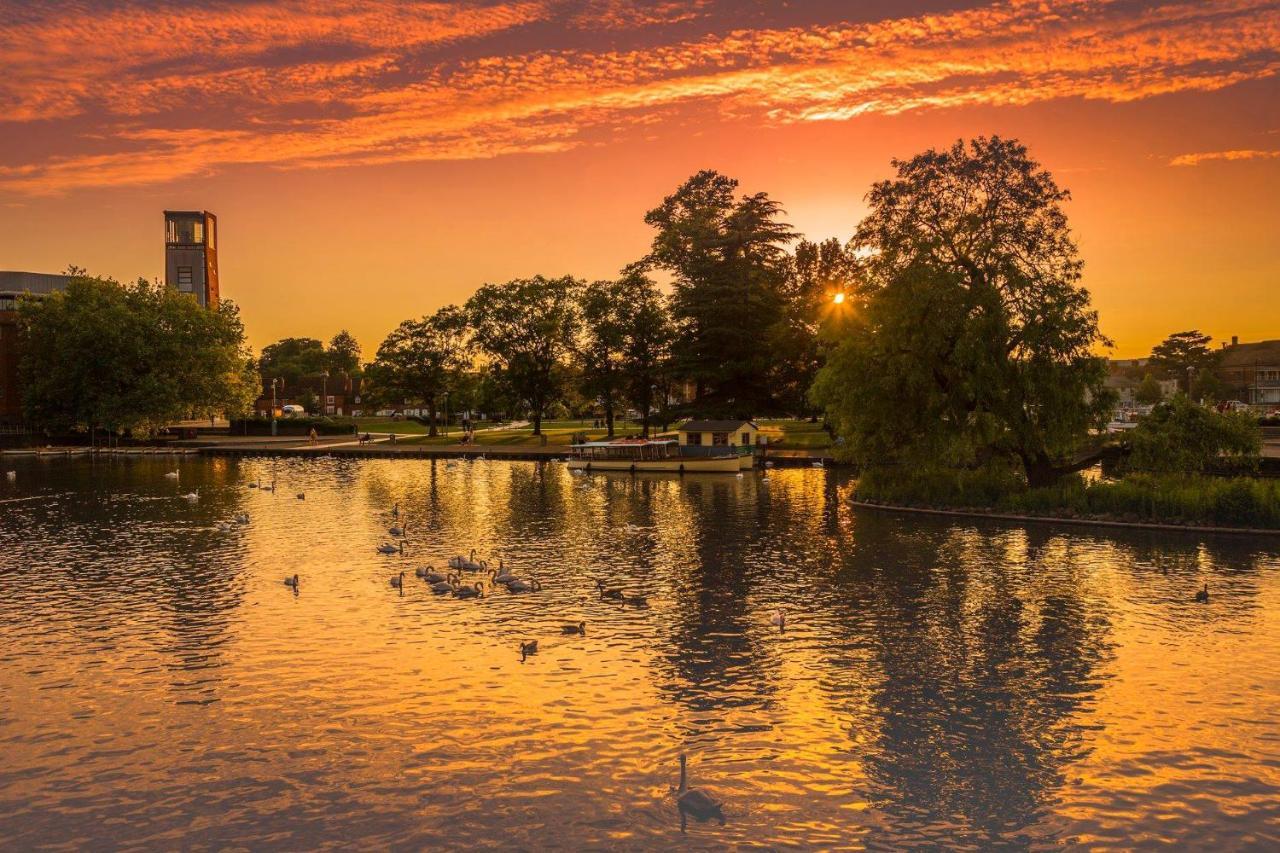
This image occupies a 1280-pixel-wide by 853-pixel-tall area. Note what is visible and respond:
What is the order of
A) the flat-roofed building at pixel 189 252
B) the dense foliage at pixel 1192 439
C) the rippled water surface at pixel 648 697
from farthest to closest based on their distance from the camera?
the flat-roofed building at pixel 189 252
the dense foliage at pixel 1192 439
the rippled water surface at pixel 648 697

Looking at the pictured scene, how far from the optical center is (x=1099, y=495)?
56.0m

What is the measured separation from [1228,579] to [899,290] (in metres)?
27.3

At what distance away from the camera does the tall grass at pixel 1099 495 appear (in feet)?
169

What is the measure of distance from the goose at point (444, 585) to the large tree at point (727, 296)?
76673 mm

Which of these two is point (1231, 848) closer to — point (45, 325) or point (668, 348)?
point (668, 348)

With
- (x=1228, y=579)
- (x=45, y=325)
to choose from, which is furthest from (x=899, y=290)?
(x=45, y=325)

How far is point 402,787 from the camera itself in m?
19.2

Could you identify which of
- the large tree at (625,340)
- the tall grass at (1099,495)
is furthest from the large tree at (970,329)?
the large tree at (625,340)

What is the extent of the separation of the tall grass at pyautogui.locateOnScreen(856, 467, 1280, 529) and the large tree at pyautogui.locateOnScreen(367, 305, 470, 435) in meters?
94.1

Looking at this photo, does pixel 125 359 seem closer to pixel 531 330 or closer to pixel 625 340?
pixel 531 330

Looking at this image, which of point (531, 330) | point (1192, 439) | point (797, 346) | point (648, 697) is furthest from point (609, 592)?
point (531, 330)

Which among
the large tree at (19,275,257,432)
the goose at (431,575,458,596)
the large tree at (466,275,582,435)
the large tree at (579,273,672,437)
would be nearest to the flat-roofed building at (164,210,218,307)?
the large tree at (19,275,257,432)

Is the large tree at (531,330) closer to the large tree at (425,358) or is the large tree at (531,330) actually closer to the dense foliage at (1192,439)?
the large tree at (425,358)

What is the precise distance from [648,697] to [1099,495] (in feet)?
135
